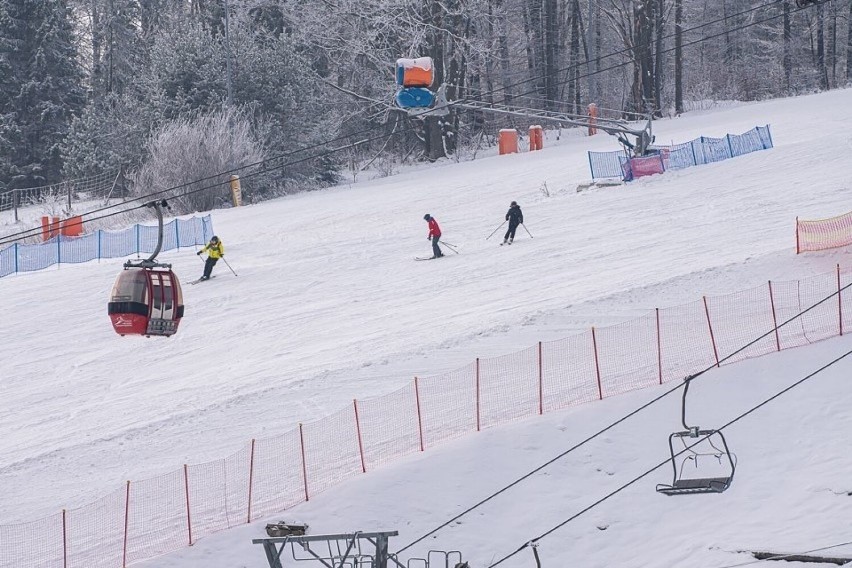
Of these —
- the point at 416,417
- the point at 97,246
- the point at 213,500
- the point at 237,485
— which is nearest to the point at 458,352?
the point at 416,417

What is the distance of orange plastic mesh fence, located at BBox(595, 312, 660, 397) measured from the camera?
22.0 meters

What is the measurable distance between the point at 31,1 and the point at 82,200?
12.5 m

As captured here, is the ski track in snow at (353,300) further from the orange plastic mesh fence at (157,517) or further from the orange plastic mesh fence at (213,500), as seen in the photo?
the orange plastic mesh fence at (213,500)

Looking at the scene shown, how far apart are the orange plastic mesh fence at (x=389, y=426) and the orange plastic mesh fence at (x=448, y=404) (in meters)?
0.21

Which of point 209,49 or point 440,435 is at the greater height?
point 209,49

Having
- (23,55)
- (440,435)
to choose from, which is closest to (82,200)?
(23,55)

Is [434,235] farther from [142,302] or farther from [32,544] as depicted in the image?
A: [32,544]

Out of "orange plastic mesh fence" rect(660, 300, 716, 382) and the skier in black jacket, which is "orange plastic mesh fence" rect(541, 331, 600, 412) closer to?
"orange plastic mesh fence" rect(660, 300, 716, 382)

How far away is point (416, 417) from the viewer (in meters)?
21.6

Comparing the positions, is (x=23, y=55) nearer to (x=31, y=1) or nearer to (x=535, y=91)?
(x=31, y=1)

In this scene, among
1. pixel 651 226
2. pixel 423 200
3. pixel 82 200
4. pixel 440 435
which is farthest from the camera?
pixel 82 200

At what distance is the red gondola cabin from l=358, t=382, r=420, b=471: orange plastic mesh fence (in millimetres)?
3749

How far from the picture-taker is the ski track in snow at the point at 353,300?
908 inches

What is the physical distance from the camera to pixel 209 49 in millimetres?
53906
